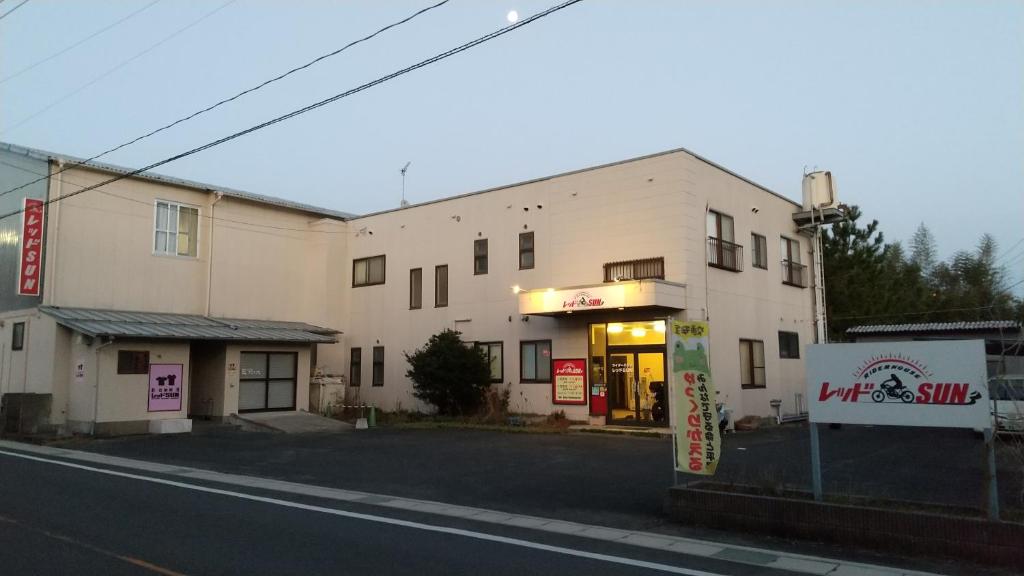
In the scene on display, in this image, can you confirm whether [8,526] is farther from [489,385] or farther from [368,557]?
[489,385]

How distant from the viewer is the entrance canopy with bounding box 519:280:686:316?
64.3ft

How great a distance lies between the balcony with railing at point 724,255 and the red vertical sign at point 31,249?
2011 centimetres

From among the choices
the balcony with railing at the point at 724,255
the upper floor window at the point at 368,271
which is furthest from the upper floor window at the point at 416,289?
the balcony with railing at the point at 724,255

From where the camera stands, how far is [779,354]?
83.9 feet

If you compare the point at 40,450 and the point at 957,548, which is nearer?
the point at 957,548

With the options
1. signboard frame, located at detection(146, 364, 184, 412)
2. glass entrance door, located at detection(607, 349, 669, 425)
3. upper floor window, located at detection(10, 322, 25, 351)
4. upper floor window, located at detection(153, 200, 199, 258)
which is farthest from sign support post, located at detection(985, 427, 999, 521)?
upper floor window, located at detection(10, 322, 25, 351)

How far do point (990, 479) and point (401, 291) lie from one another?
22644mm

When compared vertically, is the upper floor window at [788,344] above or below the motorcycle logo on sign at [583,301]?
below

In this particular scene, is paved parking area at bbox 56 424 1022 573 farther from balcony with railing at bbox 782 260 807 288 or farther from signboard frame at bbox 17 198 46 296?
balcony with railing at bbox 782 260 807 288

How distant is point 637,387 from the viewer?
71.0ft

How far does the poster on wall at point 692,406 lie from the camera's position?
32.1 ft

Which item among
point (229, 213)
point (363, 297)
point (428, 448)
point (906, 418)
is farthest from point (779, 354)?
point (229, 213)

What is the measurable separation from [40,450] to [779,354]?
73.6 ft

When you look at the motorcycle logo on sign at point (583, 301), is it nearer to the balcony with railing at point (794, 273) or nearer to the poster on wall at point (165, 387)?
the balcony with railing at point (794, 273)
